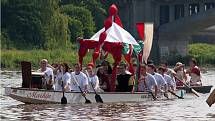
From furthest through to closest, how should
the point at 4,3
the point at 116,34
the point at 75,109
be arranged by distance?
the point at 4,3 < the point at 116,34 < the point at 75,109

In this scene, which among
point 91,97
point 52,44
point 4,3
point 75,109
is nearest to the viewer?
point 75,109

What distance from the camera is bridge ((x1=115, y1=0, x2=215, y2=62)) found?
3203 inches

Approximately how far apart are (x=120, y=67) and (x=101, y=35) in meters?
1.32

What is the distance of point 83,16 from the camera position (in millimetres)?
90312

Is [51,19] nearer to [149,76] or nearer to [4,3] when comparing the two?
[4,3]

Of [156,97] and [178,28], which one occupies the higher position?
[178,28]

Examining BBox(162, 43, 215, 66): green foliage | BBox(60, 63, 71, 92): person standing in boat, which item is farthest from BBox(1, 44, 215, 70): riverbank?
BBox(60, 63, 71, 92): person standing in boat

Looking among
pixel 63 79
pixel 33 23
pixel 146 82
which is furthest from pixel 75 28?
pixel 63 79

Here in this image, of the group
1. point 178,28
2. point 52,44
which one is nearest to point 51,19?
point 52,44

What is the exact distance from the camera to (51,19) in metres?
77.1

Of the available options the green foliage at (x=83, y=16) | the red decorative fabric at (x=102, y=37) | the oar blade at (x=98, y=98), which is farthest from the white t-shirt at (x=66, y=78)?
the green foliage at (x=83, y=16)

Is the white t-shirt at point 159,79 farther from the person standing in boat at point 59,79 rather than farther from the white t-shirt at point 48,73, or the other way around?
the white t-shirt at point 48,73

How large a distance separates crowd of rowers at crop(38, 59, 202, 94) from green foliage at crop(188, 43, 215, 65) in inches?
2174

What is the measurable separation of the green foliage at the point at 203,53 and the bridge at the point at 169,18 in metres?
1.73
